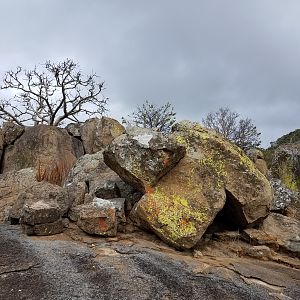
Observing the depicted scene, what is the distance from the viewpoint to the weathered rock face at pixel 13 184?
612cm

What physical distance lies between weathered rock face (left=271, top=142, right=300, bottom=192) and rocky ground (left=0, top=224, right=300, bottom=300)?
5.08 meters

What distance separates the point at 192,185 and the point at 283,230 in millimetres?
1717

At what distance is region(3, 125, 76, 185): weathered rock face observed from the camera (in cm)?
999

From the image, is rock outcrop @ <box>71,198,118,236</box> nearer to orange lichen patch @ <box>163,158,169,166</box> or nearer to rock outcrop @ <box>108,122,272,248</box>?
rock outcrop @ <box>108,122,272,248</box>

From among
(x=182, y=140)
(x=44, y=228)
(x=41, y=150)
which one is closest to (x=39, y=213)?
(x=44, y=228)

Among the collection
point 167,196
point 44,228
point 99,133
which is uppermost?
point 99,133

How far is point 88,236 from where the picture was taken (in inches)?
177

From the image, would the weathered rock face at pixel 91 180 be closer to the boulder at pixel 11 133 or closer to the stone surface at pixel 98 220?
the stone surface at pixel 98 220

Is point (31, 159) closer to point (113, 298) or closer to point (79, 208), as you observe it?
point (79, 208)

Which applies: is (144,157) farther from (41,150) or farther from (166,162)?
(41,150)

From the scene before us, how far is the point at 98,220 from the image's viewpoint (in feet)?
14.8

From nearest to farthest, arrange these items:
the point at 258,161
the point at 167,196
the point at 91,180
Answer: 1. the point at 167,196
2. the point at 91,180
3. the point at 258,161

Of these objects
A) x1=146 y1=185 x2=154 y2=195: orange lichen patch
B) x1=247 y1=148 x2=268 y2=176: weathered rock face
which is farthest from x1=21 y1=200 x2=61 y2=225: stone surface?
x1=247 y1=148 x2=268 y2=176: weathered rock face

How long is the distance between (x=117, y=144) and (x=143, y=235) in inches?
52.5
